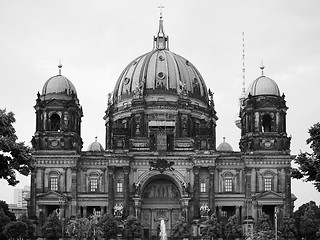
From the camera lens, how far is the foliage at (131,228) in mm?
105312

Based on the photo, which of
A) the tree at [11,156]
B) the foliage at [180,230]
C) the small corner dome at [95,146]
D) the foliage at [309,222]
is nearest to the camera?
the tree at [11,156]

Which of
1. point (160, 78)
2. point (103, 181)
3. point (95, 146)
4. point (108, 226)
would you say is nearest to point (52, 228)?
point (108, 226)

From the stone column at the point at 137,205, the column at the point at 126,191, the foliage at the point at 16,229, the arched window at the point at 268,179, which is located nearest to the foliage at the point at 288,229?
the arched window at the point at 268,179

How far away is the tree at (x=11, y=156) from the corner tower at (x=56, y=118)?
6226cm

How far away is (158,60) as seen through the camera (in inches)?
5027

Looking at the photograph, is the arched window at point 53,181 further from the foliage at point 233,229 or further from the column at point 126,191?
the foliage at point 233,229

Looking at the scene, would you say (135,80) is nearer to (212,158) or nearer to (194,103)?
(194,103)

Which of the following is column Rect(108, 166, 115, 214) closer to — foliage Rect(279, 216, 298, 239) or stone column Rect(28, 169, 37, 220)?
stone column Rect(28, 169, 37, 220)

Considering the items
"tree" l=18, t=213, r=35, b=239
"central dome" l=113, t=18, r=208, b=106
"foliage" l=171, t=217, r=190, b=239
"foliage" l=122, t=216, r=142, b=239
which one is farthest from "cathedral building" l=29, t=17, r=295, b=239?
"central dome" l=113, t=18, r=208, b=106

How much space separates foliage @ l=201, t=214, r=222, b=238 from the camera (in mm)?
103125

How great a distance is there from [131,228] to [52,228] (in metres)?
10.2

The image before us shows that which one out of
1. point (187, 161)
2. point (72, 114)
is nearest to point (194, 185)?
point (187, 161)

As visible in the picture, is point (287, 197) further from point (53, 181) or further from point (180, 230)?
point (53, 181)

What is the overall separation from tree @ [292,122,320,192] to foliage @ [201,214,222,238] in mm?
49982
